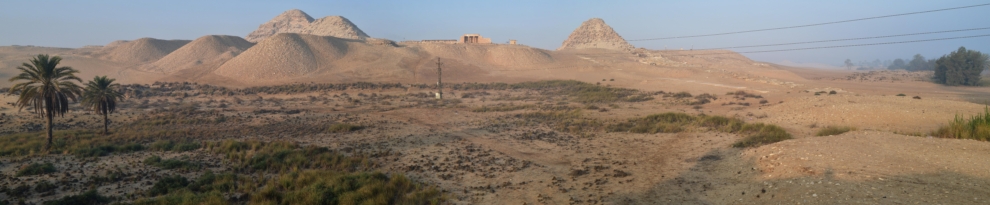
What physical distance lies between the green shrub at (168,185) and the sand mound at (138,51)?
283 feet

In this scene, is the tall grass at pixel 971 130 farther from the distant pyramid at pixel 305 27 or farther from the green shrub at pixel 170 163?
the distant pyramid at pixel 305 27

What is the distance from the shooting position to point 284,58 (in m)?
70.5

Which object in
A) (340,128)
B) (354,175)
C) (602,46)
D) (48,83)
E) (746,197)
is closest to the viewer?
(746,197)

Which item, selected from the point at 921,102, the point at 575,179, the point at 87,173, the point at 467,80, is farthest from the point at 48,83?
the point at 467,80

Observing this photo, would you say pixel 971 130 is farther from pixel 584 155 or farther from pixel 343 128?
pixel 343 128

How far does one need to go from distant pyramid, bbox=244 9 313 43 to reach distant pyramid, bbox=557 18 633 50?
82.1 metres

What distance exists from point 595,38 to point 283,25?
99.6 meters

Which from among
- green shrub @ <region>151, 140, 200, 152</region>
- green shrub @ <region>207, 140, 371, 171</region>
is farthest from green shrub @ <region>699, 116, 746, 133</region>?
green shrub @ <region>151, 140, 200, 152</region>

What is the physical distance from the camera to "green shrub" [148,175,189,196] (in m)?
12.9

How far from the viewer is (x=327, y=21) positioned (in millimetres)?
134500

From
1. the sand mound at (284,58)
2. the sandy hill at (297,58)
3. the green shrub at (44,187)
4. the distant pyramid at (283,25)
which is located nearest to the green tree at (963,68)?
the sandy hill at (297,58)

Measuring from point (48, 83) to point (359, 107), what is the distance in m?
21.6

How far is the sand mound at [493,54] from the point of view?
8588cm

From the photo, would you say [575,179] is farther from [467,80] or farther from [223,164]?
[467,80]
